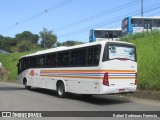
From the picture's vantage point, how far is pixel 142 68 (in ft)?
66.2

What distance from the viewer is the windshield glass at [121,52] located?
49.8 ft

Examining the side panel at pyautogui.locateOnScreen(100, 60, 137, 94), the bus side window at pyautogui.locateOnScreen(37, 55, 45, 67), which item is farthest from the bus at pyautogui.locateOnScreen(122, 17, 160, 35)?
the side panel at pyautogui.locateOnScreen(100, 60, 137, 94)

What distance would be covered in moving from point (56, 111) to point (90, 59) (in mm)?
3878

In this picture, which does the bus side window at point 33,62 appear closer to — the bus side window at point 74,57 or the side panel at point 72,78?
the side panel at point 72,78

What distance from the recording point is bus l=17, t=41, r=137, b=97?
1491cm

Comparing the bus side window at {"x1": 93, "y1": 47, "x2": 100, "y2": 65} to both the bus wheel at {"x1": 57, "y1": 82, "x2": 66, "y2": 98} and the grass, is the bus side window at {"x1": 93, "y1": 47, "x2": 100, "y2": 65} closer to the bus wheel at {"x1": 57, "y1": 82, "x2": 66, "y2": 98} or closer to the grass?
the bus wheel at {"x1": 57, "y1": 82, "x2": 66, "y2": 98}

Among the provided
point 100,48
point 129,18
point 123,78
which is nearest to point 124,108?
point 123,78

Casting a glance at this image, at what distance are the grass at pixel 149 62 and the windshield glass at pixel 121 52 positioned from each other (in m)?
3.18

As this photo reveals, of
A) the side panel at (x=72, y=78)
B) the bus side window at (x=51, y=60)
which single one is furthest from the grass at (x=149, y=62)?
the bus side window at (x=51, y=60)

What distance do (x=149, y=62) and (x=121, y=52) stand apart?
16.3 ft

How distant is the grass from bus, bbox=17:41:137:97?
3.07m

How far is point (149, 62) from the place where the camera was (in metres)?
20.0

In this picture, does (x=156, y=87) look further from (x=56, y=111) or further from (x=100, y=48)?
(x=56, y=111)

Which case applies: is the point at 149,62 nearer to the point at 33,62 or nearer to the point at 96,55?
the point at 96,55
